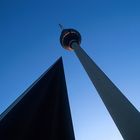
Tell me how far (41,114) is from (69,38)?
127 ft

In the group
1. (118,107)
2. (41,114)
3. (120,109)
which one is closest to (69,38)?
(118,107)

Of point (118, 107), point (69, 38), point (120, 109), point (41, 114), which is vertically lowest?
point (41, 114)

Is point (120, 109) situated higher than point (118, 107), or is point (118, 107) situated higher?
point (118, 107)

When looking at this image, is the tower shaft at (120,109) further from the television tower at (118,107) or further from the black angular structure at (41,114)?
the black angular structure at (41,114)

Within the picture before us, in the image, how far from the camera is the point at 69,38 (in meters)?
45.5

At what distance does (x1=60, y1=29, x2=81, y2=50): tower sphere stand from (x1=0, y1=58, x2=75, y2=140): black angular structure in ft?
113

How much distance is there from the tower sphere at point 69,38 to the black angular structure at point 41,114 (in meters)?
34.6

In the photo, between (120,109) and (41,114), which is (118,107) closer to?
(120,109)

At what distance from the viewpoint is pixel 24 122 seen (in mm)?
6254

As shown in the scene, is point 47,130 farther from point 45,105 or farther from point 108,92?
point 108,92

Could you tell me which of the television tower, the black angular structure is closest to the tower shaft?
the television tower

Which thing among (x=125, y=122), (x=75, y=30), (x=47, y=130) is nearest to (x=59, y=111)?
(x=47, y=130)

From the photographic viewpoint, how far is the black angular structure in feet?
17.7

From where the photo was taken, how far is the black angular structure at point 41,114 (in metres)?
5.40
